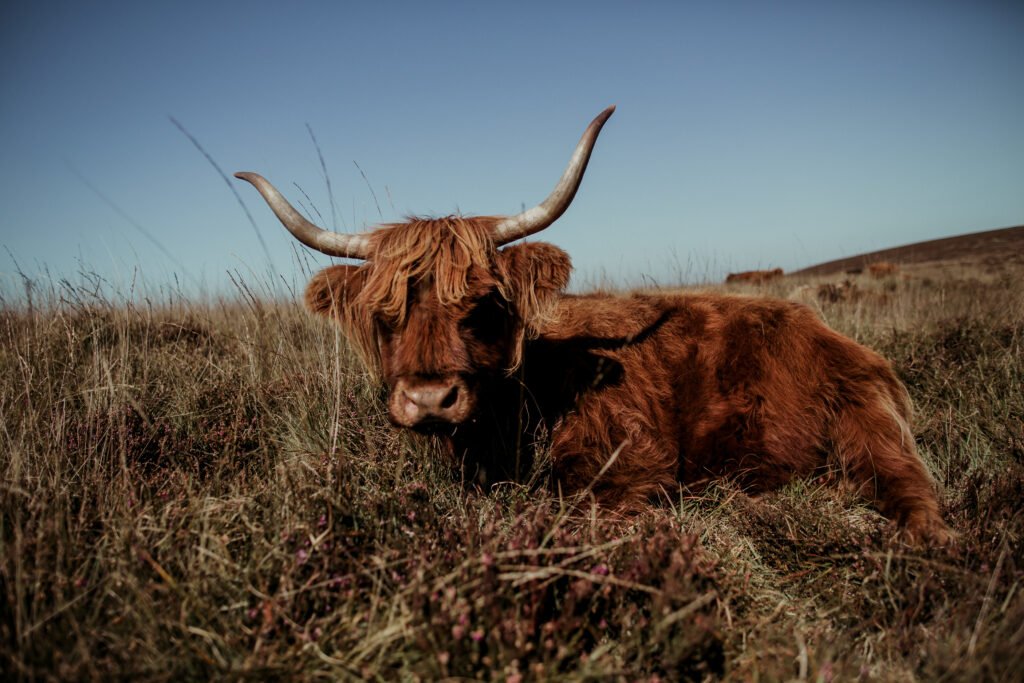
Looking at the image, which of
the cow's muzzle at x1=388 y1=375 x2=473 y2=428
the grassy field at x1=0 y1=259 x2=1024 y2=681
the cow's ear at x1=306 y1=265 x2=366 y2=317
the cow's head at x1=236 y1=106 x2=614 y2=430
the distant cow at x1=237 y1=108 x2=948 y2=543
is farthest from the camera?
the cow's ear at x1=306 y1=265 x2=366 y2=317

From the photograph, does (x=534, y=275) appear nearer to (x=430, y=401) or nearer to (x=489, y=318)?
(x=489, y=318)

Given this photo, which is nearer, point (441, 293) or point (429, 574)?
point (429, 574)

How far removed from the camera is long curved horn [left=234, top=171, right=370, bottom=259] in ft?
9.43

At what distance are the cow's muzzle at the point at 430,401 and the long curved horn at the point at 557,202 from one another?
104 centimetres

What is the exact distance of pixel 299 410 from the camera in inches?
120

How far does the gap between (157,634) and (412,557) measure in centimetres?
73

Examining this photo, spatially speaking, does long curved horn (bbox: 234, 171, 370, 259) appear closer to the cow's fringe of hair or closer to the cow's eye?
the cow's fringe of hair

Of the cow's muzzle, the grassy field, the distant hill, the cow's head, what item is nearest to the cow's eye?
the cow's head

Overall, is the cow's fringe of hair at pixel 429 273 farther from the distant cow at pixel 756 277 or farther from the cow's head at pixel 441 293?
the distant cow at pixel 756 277

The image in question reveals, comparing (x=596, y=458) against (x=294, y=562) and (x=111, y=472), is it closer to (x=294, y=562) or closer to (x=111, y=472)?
(x=294, y=562)

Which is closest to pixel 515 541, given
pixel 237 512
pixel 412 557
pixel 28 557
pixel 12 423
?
pixel 412 557

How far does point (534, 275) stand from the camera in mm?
2754

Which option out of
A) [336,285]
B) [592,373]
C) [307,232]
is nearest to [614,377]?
[592,373]

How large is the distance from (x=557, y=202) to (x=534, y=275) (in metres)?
0.43
